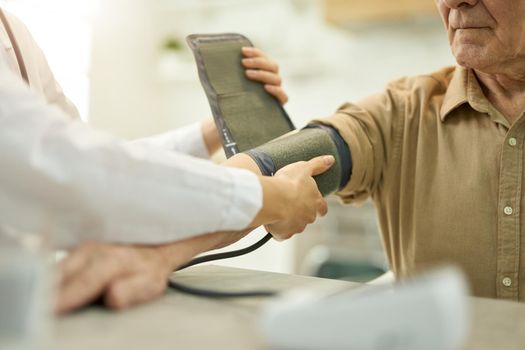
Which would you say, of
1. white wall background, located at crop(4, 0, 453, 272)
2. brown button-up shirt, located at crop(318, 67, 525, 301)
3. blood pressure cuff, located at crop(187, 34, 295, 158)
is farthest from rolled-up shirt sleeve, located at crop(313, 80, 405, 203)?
white wall background, located at crop(4, 0, 453, 272)

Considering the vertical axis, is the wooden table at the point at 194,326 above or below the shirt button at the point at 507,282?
above

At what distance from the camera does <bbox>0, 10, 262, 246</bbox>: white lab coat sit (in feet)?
1.89

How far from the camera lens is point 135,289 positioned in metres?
0.62

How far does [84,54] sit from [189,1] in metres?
Answer: 0.79

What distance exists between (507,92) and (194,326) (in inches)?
35.6

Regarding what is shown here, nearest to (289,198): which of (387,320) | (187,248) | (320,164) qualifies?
(187,248)

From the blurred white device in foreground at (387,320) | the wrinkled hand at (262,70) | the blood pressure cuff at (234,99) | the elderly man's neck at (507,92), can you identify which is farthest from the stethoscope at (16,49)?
the elderly man's neck at (507,92)

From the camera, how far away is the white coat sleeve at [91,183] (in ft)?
1.89

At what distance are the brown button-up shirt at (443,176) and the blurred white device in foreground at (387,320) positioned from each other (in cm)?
72

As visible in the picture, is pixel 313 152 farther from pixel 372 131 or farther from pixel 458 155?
pixel 458 155

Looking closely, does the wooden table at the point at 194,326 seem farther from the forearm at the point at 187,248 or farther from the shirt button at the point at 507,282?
the shirt button at the point at 507,282

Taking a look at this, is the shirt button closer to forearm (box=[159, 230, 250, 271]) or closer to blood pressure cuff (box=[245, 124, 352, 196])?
blood pressure cuff (box=[245, 124, 352, 196])

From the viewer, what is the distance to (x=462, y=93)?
3.85ft

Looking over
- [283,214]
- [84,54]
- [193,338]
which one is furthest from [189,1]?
[193,338]
